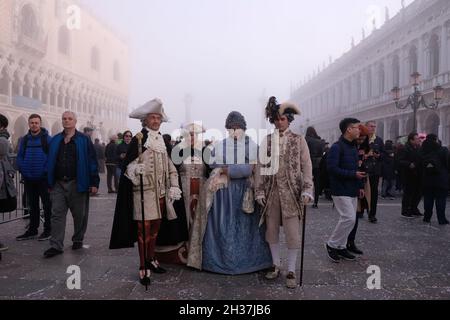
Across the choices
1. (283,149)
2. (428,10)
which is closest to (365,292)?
(283,149)

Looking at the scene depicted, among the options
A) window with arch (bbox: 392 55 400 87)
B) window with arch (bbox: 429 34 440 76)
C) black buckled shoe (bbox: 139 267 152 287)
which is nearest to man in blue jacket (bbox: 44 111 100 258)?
black buckled shoe (bbox: 139 267 152 287)

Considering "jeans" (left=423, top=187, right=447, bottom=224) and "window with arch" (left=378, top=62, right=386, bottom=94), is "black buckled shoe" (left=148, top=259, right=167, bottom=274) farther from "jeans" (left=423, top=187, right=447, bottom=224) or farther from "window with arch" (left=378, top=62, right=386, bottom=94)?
"window with arch" (left=378, top=62, right=386, bottom=94)

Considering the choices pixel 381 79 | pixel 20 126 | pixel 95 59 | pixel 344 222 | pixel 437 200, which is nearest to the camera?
pixel 344 222

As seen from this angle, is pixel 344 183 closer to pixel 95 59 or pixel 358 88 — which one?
pixel 358 88

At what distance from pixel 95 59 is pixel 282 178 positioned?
4165 cm

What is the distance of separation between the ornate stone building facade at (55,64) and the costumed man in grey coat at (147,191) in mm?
20449

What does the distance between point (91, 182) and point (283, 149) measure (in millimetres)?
2563

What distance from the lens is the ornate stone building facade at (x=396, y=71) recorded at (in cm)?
2328

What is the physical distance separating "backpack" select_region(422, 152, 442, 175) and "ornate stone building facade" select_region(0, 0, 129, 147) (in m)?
20.4

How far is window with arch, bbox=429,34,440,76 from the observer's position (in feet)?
81.2

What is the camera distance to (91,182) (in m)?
4.82

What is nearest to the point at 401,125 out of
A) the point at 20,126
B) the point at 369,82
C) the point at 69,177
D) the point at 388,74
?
the point at 388,74

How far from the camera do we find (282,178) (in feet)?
12.3

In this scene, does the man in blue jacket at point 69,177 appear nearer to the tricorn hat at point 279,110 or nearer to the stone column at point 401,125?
the tricorn hat at point 279,110
